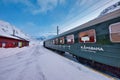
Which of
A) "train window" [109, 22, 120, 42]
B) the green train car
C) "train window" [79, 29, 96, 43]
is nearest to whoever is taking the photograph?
"train window" [109, 22, 120, 42]

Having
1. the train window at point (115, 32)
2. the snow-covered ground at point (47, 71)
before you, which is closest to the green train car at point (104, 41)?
the train window at point (115, 32)

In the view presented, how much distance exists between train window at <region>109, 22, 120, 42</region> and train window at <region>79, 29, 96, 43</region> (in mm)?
1387

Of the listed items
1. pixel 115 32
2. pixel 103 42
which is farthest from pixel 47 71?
pixel 115 32

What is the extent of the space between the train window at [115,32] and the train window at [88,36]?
1387mm

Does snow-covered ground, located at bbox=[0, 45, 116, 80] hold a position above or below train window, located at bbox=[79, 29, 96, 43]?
below

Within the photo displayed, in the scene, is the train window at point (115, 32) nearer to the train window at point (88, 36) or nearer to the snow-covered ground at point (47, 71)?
the train window at point (88, 36)

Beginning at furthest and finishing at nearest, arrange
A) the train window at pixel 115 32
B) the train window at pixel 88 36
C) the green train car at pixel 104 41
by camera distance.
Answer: the train window at pixel 88 36 < the green train car at pixel 104 41 < the train window at pixel 115 32

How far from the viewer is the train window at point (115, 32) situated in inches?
A: 173

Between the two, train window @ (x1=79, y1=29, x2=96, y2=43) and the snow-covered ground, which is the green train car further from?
the snow-covered ground

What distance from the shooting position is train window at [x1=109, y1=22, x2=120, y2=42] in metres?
4.40

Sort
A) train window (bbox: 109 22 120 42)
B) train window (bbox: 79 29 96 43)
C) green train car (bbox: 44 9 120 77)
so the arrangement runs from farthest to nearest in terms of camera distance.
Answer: train window (bbox: 79 29 96 43) < green train car (bbox: 44 9 120 77) < train window (bbox: 109 22 120 42)

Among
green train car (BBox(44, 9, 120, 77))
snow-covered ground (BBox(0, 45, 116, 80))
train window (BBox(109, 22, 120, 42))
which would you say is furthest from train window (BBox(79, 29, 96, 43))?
snow-covered ground (BBox(0, 45, 116, 80))

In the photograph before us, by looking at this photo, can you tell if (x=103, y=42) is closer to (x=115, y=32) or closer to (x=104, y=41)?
(x=104, y=41)

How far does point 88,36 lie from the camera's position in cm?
661
